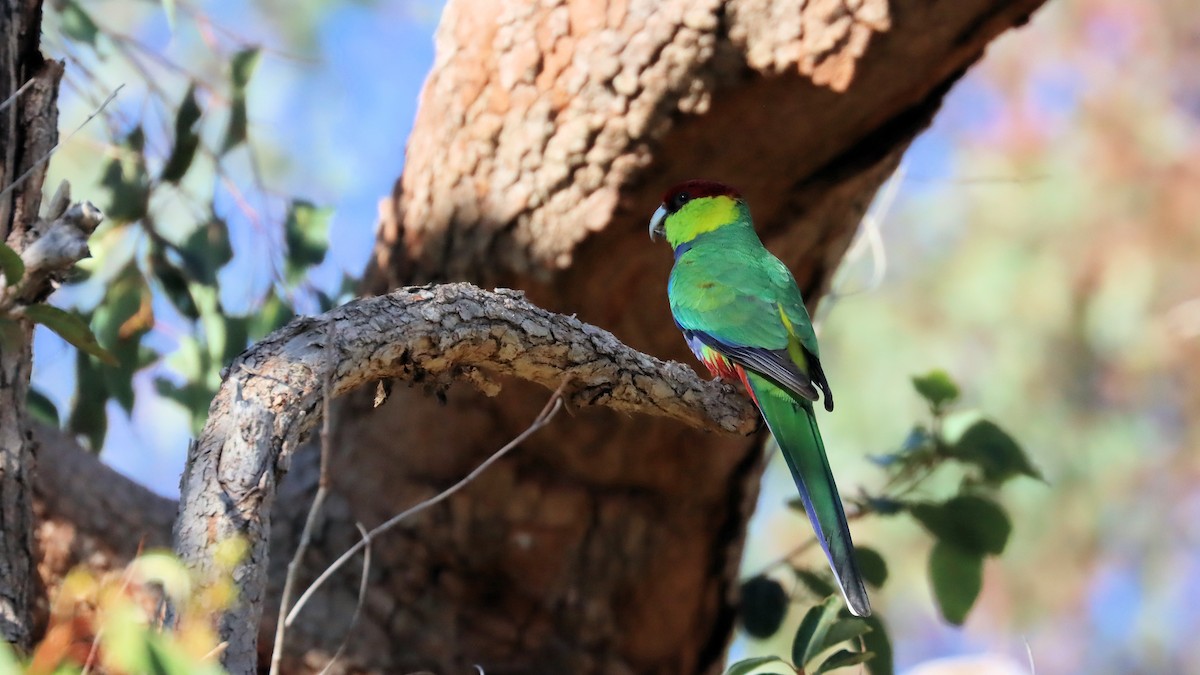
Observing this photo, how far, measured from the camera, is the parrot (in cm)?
236

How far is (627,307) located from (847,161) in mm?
726

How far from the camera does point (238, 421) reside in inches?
62.1

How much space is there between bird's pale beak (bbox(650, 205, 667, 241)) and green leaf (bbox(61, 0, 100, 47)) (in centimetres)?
171

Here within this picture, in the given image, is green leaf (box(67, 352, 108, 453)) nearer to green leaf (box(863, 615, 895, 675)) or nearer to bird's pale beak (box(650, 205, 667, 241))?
bird's pale beak (box(650, 205, 667, 241))

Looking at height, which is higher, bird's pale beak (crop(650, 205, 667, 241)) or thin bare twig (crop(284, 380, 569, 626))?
bird's pale beak (crop(650, 205, 667, 241))

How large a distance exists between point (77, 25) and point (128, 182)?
0.46 m

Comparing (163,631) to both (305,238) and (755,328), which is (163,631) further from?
(305,238)

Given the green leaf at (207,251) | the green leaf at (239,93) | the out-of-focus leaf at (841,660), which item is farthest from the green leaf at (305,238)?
the out-of-focus leaf at (841,660)

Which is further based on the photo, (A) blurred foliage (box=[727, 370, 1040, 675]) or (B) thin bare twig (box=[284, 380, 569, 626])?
(A) blurred foliage (box=[727, 370, 1040, 675])

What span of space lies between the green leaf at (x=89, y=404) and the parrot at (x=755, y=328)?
168 cm

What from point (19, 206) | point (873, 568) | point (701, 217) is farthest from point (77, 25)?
point (873, 568)

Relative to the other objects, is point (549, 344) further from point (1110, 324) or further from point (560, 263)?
point (1110, 324)

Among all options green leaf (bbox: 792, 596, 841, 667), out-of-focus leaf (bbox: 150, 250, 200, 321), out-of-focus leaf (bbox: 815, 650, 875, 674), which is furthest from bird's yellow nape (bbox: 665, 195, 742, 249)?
out-of-focus leaf (bbox: 150, 250, 200, 321)

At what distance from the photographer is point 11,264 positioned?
1747mm
